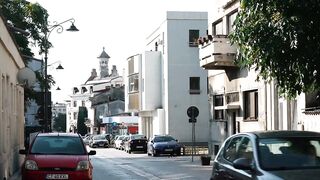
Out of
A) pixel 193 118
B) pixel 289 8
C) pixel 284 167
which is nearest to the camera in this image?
pixel 284 167

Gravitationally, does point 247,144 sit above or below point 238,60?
below

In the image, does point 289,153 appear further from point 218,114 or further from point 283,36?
point 218,114

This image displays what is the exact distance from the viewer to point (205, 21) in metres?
55.4

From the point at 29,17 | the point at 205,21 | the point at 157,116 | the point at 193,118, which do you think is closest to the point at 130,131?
the point at 157,116

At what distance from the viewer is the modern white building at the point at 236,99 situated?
2341cm

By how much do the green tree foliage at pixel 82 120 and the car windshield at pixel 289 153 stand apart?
383ft

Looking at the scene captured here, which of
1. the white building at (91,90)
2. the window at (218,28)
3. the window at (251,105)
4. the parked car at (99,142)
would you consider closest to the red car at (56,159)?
the window at (251,105)

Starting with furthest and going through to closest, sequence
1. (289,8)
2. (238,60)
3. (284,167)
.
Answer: (238,60)
(289,8)
(284,167)

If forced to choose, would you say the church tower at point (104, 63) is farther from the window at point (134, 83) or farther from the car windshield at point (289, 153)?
the car windshield at point (289, 153)

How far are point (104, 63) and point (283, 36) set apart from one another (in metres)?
151

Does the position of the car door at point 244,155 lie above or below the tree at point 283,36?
below

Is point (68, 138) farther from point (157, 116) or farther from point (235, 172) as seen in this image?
point (157, 116)

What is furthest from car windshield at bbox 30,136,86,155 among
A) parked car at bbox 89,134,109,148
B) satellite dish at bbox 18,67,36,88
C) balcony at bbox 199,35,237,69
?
parked car at bbox 89,134,109,148

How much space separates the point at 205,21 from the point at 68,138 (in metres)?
41.1
